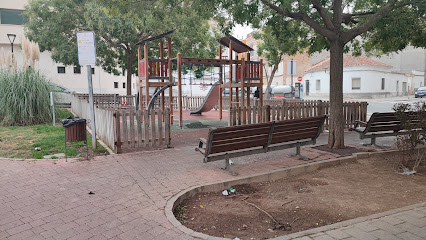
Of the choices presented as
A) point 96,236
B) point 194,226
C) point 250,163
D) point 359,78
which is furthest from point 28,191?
point 359,78

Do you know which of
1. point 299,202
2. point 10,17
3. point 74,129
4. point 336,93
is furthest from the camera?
point 10,17

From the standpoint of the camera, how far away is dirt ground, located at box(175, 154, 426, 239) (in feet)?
13.3

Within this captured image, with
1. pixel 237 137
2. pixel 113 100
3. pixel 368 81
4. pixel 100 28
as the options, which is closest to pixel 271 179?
pixel 237 137

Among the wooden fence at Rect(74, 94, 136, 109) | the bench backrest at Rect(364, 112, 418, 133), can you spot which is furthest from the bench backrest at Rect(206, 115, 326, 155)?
the wooden fence at Rect(74, 94, 136, 109)

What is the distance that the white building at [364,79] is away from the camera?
135ft

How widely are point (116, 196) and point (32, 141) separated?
537 cm

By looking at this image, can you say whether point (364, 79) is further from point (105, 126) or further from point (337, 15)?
point (105, 126)

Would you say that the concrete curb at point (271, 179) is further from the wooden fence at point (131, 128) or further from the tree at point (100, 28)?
the tree at point (100, 28)

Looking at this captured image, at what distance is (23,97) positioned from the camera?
37.7 ft

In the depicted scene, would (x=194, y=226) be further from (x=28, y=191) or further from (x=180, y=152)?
(x=180, y=152)

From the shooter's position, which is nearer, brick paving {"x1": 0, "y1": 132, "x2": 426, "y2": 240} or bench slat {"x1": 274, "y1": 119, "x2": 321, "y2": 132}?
brick paving {"x1": 0, "y1": 132, "x2": 426, "y2": 240}

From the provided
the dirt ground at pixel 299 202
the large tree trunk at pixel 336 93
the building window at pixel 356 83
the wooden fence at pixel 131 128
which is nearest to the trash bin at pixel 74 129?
the wooden fence at pixel 131 128

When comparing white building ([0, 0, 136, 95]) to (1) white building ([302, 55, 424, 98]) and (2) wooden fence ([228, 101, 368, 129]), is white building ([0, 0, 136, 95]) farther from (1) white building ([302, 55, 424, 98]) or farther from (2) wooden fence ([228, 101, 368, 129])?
(1) white building ([302, 55, 424, 98])

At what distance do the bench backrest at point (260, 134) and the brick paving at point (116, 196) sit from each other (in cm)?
48
